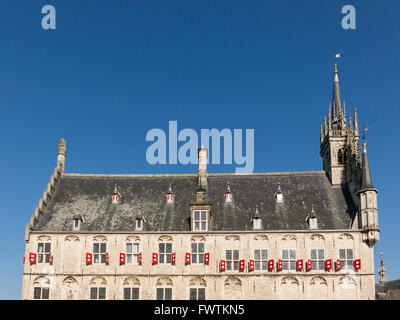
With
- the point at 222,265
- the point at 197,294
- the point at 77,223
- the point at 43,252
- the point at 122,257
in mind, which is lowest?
the point at 197,294

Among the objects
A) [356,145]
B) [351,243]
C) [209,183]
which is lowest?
[351,243]

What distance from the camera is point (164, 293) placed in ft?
140

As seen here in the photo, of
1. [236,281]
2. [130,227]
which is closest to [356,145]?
[236,281]

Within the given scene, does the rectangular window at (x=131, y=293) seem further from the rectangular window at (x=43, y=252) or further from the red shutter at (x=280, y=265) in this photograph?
the red shutter at (x=280, y=265)

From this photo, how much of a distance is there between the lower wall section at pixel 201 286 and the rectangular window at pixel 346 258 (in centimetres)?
74

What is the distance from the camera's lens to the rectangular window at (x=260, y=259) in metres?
42.9

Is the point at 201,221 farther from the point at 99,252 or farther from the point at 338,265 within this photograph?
the point at 338,265

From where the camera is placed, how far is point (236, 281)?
42656mm

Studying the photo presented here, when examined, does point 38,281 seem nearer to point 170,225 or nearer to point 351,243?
point 170,225

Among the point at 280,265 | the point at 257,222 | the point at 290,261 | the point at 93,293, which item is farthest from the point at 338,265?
the point at 93,293

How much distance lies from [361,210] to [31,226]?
28215mm

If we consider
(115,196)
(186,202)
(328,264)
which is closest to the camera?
(328,264)

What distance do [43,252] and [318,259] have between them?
2341 cm
